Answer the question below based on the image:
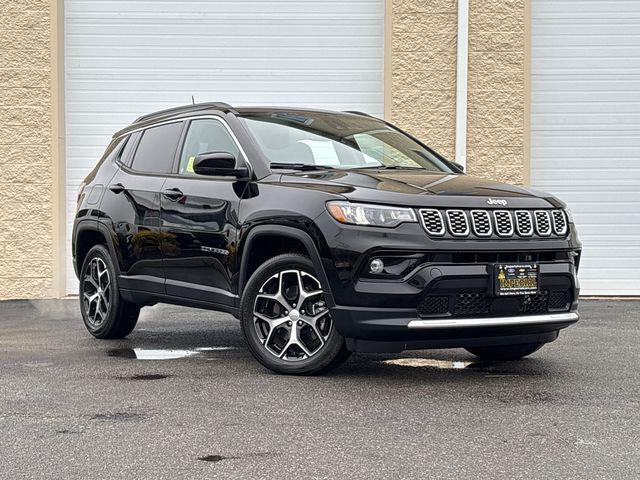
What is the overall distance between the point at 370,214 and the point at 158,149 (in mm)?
2638

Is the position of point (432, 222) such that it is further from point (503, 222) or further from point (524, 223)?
point (524, 223)

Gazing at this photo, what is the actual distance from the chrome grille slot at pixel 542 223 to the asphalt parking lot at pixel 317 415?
0.90 m

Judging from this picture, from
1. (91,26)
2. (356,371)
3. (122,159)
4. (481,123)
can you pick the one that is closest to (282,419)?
(356,371)

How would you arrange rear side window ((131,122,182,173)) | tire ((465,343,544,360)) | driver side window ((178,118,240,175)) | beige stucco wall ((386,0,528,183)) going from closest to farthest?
tire ((465,343,544,360))
driver side window ((178,118,240,175))
rear side window ((131,122,182,173))
beige stucco wall ((386,0,528,183))

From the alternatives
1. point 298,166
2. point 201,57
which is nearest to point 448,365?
point 298,166

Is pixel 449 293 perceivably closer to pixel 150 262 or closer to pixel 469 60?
pixel 150 262

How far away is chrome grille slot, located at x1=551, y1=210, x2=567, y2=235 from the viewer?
20.1 feet

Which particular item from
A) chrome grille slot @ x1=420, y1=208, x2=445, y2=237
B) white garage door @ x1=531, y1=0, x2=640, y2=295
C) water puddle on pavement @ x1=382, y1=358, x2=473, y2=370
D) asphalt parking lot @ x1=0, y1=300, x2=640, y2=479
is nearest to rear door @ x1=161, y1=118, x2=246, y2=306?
asphalt parking lot @ x1=0, y1=300, x2=640, y2=479

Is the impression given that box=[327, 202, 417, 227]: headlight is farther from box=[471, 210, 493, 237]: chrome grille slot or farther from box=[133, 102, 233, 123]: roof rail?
box=[133, 102, 233, 123]: roof rail

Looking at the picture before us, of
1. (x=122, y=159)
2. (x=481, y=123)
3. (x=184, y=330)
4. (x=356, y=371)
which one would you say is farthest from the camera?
(x=481, y=123)

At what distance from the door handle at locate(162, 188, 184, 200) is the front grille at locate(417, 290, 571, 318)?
7.27ft

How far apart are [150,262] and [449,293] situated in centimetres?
266

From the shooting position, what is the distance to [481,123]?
12680 millimetres

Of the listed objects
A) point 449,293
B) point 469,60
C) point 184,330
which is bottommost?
Answer: point 184,330
